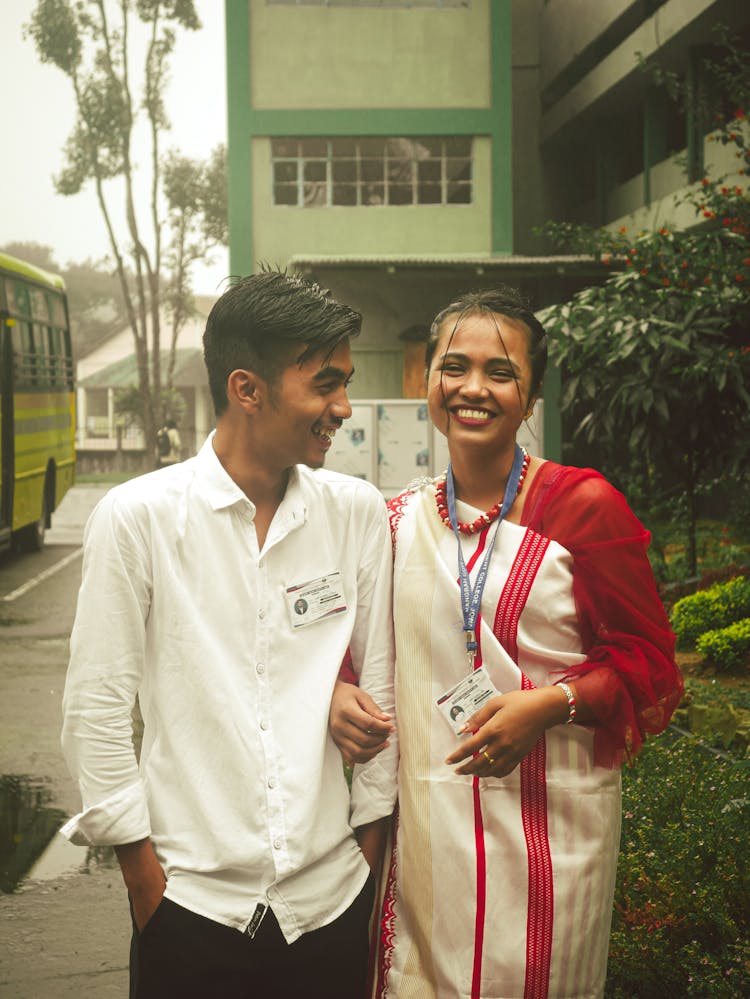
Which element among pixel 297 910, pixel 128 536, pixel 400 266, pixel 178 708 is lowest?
pixel 297 910

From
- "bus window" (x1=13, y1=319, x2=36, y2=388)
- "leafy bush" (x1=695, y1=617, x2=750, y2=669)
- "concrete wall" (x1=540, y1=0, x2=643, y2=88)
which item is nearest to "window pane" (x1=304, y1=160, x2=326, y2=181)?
"concrete wall" (x1=540, y1=0, x2=643, y2=88)

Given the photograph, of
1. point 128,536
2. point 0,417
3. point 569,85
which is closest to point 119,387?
point 569,85

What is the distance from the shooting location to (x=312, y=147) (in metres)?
23.1

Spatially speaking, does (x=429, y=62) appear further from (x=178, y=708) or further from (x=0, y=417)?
(x=178, y=708)

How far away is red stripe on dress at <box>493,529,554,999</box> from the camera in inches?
86.2

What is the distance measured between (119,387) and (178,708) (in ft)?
177

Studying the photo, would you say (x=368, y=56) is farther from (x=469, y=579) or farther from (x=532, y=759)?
(x=532, y=759)

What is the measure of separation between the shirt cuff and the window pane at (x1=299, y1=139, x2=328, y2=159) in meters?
22.2

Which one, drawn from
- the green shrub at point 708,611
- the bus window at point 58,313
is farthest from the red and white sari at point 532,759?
the bus window at point 58,313

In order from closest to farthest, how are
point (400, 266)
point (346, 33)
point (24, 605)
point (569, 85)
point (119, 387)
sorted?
1. point (24, 605)
2. point (400, 266)
3. point (346, 33)
4. point (569, 85)
5. point (119, 387)

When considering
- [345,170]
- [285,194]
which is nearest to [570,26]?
[345,170]

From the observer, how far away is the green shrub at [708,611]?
8273 mm

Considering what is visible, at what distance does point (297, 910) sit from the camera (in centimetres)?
204

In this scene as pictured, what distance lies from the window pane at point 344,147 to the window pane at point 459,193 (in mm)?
1974
